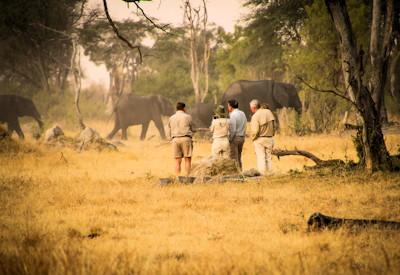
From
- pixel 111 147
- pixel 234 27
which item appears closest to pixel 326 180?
pixel 111 147

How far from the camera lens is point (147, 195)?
914cm

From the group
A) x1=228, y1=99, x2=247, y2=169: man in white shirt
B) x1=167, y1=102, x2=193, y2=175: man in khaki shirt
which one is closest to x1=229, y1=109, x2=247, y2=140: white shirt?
x1=228, y1=99, x2=247, y2=169: man in white shirt

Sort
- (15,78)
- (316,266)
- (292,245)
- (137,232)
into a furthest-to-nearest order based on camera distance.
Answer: (15,78) → (137,232) → (292,245) → (316,266)

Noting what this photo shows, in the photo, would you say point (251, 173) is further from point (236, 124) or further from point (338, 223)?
point (338, 223)

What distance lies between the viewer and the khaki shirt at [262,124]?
11.4m

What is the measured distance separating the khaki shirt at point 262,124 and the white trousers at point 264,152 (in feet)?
0.38

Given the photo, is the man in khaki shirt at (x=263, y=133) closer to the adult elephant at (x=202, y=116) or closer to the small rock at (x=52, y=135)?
the small rock at (x=52, y=135)

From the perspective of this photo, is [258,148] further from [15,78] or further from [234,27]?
[15,78]

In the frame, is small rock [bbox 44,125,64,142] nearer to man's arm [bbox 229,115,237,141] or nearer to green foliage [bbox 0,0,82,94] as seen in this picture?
green foliage [bbox 0,0,82,94]

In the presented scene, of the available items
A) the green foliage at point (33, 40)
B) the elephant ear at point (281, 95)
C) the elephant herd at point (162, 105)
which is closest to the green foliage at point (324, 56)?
the elephant ear at point (281, 95)

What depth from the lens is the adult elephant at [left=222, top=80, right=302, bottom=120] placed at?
2464 cm

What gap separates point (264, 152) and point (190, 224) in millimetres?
5399

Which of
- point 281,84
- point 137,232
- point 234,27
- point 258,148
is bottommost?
point 137,232

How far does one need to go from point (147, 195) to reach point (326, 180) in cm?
322
